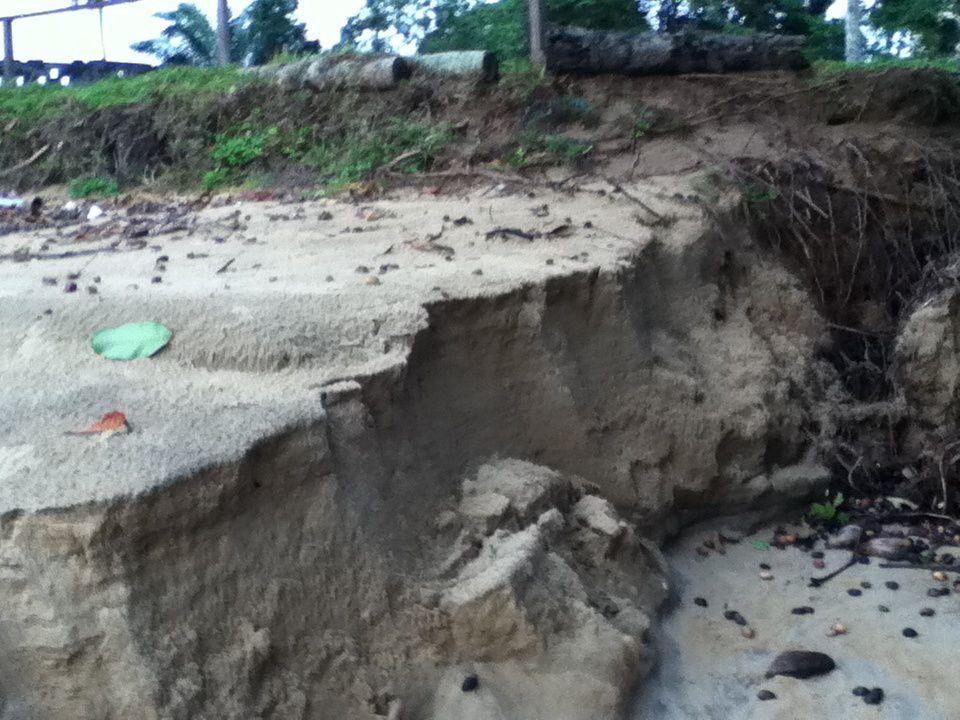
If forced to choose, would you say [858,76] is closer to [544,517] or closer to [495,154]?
[495,154]

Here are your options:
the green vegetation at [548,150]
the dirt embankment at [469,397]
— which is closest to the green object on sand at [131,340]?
the dirt embankment at [469,397]

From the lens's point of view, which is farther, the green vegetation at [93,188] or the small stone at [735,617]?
the green vegetation at [93,188]

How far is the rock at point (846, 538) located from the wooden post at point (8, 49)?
33.9ft

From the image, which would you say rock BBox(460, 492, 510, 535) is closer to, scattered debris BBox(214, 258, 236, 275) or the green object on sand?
the green object on sand

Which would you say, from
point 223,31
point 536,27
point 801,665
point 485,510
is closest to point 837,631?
point 801,665

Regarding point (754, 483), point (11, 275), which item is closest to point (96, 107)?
point (11, 275)

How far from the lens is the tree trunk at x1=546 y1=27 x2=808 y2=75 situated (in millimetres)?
7750

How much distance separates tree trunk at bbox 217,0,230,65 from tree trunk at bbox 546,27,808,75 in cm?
429

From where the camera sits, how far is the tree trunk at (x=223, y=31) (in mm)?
10727

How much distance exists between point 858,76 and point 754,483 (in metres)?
4.06

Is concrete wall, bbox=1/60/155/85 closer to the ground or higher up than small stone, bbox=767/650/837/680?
higher up

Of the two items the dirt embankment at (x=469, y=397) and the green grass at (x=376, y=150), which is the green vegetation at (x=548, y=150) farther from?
the green grass at (x=376, y=150)

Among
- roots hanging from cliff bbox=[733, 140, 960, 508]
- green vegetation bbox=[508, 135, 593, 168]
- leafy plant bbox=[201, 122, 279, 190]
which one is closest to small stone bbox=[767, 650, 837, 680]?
roots hanging from cliff bbox=[733, 140, 960, 508]

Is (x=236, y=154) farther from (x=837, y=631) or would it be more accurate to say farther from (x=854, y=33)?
(x=854, y=33)
